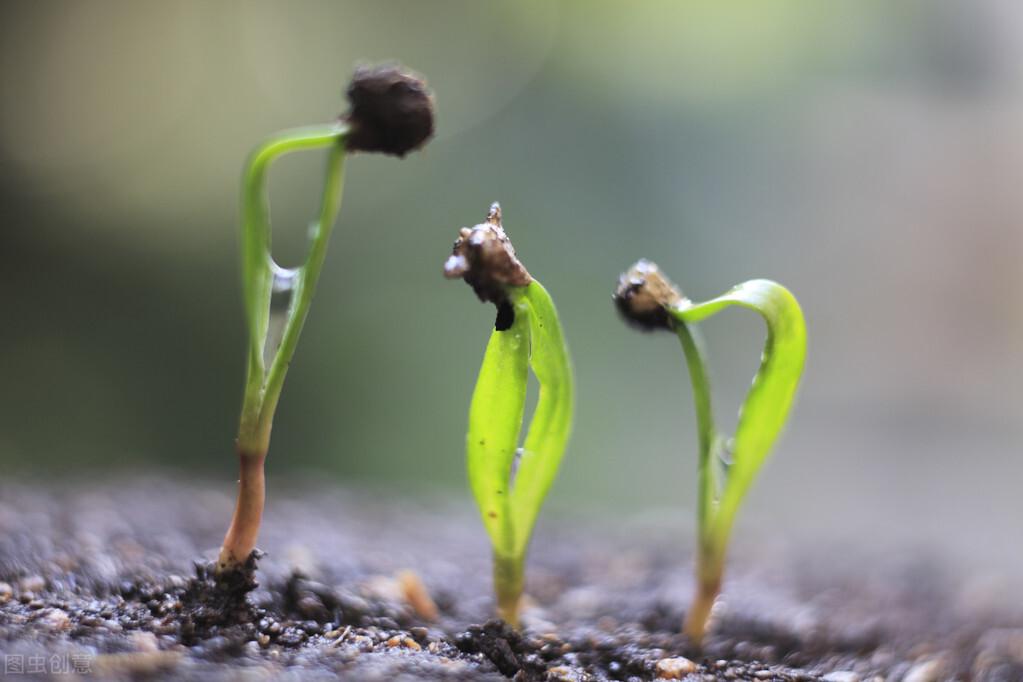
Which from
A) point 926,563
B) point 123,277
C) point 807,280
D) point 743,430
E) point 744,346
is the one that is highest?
point 807,280

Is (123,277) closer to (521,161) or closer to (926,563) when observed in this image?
(521,161)

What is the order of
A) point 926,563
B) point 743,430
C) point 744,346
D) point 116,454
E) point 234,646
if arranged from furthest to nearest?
point 744,346
point 116,454
point 926,563
point 743,430
point 234,646

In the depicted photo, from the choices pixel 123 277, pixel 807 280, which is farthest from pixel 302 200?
pixel 807 280

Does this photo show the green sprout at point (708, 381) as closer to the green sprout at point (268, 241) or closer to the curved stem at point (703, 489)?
the curved stem at point (703, 489)

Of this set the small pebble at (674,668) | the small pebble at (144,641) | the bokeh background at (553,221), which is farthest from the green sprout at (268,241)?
the bokeh background at (553,221)

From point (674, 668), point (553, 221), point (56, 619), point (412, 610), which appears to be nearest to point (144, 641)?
point (56, 619)

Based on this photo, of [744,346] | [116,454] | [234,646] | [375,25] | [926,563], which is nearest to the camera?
[234,646]
